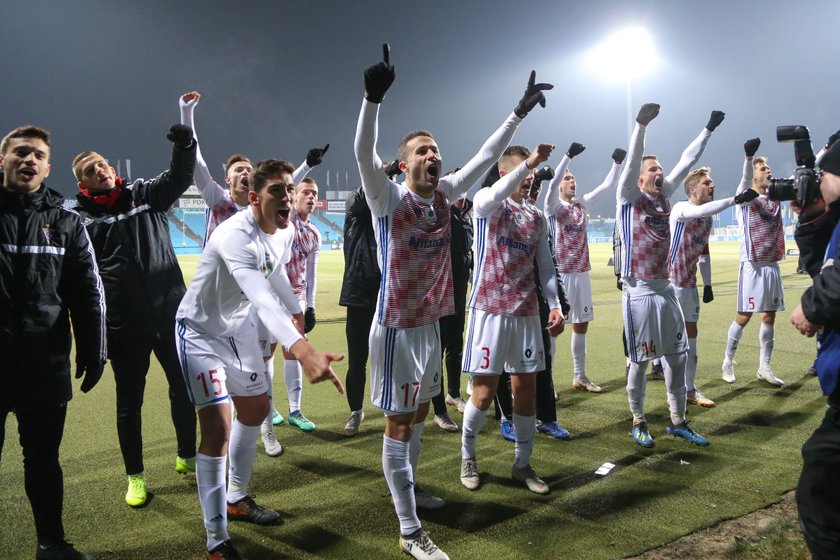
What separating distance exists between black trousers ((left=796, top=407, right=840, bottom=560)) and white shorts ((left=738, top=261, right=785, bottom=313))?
18.8ft

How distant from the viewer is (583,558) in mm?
3023

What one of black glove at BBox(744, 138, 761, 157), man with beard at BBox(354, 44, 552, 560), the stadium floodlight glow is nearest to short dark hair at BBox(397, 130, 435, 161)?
man with beard at BBox(354, 44, 552, 560)

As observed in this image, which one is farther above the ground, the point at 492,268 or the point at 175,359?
the point at 492,268

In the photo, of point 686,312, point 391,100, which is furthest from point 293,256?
point 391,100

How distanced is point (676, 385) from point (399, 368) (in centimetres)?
290

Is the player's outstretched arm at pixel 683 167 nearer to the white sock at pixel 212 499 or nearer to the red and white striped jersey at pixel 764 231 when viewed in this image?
the red and white striped jersey at pixel 764 231

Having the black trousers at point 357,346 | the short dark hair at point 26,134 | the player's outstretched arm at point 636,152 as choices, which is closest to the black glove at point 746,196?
the player's outstretched arm at point 636,152

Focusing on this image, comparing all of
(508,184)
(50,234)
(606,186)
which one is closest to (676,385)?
(508,184)

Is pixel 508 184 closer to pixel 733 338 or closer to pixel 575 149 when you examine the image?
pixel 575 149

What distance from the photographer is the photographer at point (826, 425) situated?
76.2 inches

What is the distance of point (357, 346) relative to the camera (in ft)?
17.1

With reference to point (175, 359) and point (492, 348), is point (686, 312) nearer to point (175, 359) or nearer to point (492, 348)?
point (492, 348)

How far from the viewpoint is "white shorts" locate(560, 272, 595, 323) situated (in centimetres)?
709

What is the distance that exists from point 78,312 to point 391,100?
2900 inches
